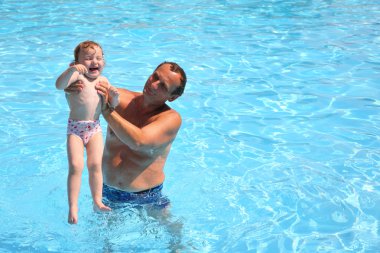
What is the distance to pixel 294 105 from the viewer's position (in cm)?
721

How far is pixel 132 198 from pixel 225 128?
247 centimetres

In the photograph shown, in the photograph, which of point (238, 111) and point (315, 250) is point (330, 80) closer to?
point (238, 111)

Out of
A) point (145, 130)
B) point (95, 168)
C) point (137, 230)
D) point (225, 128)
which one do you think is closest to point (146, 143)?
point (145, 130)

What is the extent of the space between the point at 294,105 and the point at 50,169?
2905mm

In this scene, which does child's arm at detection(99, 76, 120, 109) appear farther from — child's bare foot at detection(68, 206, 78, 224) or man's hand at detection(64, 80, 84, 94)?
child's bare foot at detection(68, 206, 78, 224)

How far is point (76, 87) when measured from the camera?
12.4 feet

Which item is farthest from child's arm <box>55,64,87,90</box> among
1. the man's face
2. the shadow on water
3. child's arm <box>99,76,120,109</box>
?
the shadow on water

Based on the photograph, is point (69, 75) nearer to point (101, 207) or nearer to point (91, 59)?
point (91, 59)

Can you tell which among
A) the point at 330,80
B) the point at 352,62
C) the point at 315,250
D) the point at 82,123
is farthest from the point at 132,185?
the point at 352,62

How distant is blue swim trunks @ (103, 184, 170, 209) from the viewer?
4363 millimetres

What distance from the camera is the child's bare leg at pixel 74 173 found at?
379 cm

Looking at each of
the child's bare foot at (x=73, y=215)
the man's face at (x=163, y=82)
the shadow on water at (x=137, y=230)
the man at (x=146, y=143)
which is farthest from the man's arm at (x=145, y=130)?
the shadow on water at (x=137, y=230)

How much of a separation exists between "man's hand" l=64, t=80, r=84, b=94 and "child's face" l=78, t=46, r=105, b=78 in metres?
0.07

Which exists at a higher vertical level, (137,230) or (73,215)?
(73,215)
